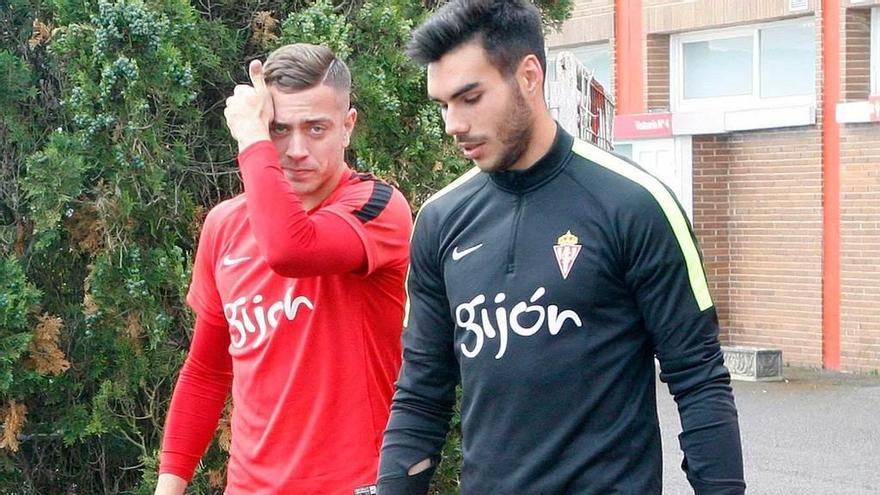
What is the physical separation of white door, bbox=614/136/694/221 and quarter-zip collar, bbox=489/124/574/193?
1732 cm

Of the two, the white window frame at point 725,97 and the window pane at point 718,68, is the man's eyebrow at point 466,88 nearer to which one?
the white window frame at point 725,97

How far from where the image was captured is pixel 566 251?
3.05m

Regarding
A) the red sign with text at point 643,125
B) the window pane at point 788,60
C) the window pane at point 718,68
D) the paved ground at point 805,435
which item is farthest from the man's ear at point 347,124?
the red sign with text at point 643,125

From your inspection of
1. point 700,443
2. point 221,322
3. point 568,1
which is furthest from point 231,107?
Answer: point 568,1

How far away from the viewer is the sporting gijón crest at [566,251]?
3041 millimetres

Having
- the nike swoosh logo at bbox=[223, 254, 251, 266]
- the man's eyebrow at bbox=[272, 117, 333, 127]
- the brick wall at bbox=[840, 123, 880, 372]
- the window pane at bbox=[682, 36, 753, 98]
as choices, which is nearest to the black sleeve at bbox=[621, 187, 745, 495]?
the man's eyebrow at bbox=[272, 117, 333, 127]

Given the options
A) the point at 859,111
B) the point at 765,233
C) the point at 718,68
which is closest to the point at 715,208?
the point at 765,233

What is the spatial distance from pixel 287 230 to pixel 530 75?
701 millimetres

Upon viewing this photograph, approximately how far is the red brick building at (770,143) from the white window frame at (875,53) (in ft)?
0.06

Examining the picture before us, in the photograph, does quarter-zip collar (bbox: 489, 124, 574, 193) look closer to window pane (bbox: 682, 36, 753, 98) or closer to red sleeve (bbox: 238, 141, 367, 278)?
red sleeve (bbox: 238, 141, 367, 278)

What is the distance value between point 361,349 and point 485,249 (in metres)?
0.54

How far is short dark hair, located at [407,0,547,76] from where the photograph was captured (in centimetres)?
315

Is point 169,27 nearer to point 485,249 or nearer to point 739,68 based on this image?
point 485,249

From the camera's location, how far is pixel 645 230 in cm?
299
